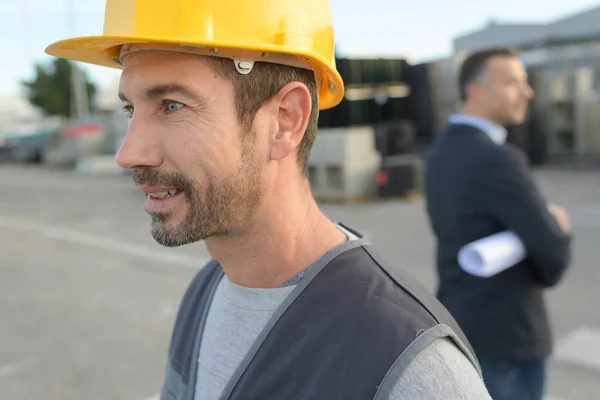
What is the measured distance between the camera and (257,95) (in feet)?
4.41

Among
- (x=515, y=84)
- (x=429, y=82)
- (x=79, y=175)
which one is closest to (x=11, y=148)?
(x=79, y=175)

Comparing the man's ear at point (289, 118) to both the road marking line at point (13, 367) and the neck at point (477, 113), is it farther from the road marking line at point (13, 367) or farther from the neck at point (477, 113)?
the road marking line at point (13, 367)

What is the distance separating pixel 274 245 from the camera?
1.41 meters

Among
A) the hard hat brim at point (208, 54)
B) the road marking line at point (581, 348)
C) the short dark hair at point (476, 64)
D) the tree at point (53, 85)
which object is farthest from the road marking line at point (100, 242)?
the tree at point (53, 85)

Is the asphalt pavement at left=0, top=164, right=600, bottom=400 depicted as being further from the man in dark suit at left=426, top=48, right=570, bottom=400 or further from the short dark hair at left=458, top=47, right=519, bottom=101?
the short dark hair at left=458, top=47, right=519, bottom=101

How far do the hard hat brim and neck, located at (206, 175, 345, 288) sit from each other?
31 cm

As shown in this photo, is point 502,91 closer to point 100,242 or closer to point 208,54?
point 208,54

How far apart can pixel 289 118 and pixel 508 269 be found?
57.3 inches

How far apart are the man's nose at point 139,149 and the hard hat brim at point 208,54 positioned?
0.64ft

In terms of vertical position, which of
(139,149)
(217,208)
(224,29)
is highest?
(224,29)

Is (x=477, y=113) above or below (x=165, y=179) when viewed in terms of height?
above

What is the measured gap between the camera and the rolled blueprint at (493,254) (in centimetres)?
224

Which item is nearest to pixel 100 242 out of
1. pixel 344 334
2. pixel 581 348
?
pixel 581 348

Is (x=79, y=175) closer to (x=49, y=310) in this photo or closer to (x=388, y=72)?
(x=388, y=72)
